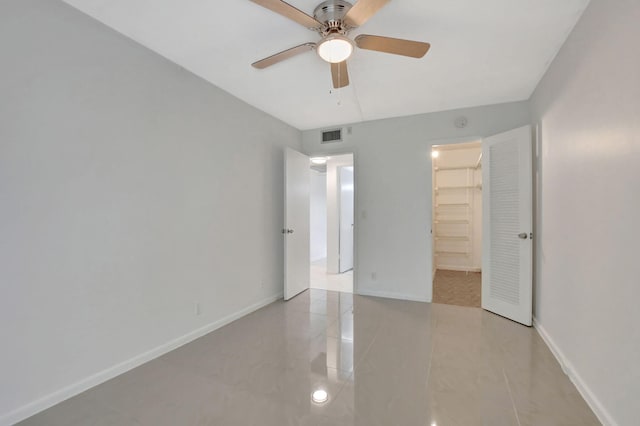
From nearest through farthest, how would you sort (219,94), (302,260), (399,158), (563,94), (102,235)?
(102,235) < (563,94) < (219,94) < (399,158) < (302,260)

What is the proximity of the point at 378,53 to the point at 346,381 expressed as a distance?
260 cm

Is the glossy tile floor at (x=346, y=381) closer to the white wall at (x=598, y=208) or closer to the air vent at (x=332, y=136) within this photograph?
the white wall at (x=598, y=208)

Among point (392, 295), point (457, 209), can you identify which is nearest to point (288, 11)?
point (392, 295)

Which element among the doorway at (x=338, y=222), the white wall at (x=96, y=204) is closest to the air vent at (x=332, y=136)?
the doorway at (x=338, y=222)

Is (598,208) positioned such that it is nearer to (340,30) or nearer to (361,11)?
(361,11)

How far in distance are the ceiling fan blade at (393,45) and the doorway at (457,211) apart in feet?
13.7

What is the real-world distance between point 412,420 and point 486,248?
253cm

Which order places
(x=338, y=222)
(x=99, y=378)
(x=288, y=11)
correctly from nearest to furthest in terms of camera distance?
(x=288, y=11)
(x=99, y=378)
(x=338, y=222)

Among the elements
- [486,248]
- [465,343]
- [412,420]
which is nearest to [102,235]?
[412,420]

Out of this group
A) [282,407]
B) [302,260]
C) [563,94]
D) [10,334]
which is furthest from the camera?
[302,260]

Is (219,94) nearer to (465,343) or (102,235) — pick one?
(102,235)

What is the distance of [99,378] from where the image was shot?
196 centimetres

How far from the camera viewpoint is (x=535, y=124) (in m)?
3.05

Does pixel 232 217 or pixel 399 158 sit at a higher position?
pixel 399 158
